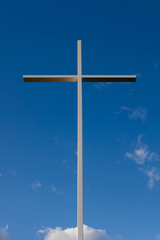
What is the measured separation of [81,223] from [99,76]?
3.76m

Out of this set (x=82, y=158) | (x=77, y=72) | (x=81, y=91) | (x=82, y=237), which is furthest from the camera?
(x=77, y=72)

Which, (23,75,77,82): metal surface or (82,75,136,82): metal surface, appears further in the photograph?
(82,75,136,82): metal surface

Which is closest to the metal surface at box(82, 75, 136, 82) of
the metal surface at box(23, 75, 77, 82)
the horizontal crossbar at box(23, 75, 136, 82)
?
the horizontal crossbar at box(23, 75, 136, 82)

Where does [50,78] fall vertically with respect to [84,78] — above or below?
above

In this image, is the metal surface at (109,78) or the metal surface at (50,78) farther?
the metal surface at (109,78)

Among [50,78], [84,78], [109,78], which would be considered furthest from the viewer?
[109,78]

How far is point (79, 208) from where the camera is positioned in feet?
23.8

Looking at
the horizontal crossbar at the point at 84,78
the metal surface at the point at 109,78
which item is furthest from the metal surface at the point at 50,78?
the metal surface at the point at 109,78

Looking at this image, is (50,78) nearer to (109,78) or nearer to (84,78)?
(84,78)

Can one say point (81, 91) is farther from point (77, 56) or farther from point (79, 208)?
point (79, 208)

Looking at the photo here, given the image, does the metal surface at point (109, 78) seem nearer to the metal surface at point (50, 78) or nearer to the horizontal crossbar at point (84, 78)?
the horizontal crossbar at point (84, 78)

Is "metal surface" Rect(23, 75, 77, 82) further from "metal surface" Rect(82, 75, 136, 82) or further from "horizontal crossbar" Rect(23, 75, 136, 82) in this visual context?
"metal surface" Rect(82, 75, 136, 82)

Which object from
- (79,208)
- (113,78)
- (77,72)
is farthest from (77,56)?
(79,208)

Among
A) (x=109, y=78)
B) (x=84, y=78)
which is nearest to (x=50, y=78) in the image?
(x=84, y=78)
